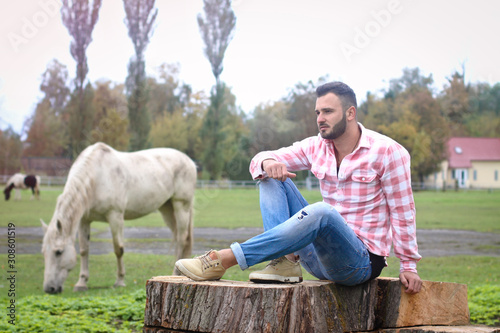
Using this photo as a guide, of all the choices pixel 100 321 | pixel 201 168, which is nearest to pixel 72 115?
pixel 201 168

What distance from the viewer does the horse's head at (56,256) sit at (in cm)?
626

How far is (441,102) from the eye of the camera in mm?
30453

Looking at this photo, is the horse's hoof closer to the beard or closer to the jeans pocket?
the jeans pocket

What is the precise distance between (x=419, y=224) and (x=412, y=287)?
12.6m

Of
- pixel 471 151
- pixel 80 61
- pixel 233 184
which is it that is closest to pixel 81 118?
pixel 80 61

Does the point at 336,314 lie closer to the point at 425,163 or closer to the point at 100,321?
the point at 100,321

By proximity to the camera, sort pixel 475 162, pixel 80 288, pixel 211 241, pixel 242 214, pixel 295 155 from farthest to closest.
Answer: pixel 475 162 → pixel 242 214 → pixel 211 241 → pixel 80 288 → pixel 295 155

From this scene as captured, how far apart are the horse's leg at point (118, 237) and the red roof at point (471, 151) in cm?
3364

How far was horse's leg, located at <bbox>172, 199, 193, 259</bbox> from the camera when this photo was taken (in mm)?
8305

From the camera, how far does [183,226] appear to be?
8398 millimetres

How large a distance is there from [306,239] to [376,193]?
52 cm

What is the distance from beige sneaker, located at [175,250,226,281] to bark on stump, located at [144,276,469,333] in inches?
1.8

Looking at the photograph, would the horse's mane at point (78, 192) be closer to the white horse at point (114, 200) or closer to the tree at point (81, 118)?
the white horse at point (114, 200)

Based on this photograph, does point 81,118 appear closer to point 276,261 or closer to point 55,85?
point 55,85
